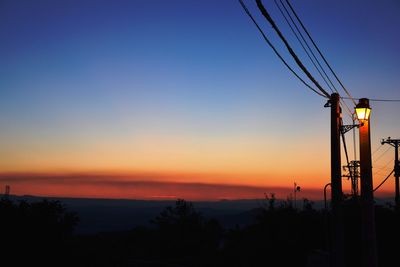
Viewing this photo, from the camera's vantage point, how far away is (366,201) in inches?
438

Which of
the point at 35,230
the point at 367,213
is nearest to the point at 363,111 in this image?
the point at 367,213

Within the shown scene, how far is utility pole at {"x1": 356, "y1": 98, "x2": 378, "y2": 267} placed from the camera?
1095 centimetres

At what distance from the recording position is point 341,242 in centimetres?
1048

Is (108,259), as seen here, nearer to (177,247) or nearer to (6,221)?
(6,221)

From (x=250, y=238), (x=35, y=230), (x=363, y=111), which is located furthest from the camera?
(x=250, y=238)

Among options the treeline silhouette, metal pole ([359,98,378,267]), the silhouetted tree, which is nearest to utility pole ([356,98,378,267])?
metal pole ([359,98,378,267])

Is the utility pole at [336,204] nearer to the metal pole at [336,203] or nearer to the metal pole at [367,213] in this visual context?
the metal pole at [336,203]

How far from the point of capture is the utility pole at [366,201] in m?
11.0

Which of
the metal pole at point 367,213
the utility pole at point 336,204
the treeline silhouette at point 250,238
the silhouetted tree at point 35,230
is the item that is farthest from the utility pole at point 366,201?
the silhouetted tree at point 35,230

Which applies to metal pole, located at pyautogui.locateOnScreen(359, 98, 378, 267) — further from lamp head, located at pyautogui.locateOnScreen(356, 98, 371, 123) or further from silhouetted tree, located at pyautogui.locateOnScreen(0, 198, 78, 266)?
silhouetted tree, located at pyautogui.locateOnScreen(0, 198, 78, 266)

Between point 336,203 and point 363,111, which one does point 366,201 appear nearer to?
point 336,203

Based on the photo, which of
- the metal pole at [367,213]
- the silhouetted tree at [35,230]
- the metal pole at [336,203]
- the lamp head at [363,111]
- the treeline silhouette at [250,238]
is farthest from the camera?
the silhouetted tree at [35,230]

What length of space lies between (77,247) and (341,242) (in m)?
20.3

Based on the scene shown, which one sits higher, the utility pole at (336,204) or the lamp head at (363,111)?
Result: the lamp head at (363,111)
